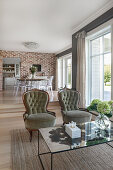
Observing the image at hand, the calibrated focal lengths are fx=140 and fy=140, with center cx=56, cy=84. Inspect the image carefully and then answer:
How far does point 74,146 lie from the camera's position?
5.59ft

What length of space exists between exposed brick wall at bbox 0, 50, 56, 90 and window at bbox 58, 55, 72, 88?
71 cm

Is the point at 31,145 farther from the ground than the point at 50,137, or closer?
closer

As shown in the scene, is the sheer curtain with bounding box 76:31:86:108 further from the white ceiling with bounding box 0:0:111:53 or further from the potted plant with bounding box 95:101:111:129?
the potted plant with bounding box 95:101:111:129

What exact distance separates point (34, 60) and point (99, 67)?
6182 millimetres

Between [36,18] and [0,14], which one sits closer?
[0,14]

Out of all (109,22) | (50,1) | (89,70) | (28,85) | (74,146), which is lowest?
(74,146)

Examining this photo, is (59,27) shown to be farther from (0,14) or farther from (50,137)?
(50,137)

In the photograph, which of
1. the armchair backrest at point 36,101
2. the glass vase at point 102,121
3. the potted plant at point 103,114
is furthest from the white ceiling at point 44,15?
the glass vase at point 102,121

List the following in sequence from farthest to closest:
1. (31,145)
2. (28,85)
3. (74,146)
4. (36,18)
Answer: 1. (28,85)
2. (36,18)
3. (31,145)
4. (74,146)

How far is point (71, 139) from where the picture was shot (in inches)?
74.3

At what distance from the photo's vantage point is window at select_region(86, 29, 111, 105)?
3.92 m

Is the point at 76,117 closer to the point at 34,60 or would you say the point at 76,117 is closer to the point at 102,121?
the point at 102,121

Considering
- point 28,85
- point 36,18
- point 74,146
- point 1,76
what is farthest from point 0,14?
point 1,76

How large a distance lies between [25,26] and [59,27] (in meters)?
1.14
